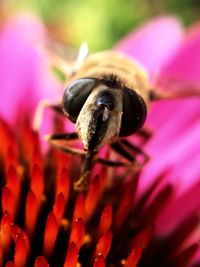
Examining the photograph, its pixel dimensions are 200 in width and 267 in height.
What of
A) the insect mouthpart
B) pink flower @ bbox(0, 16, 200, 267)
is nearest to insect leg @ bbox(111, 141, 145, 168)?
pink flower @ bbox(0, 16, 200, 267)

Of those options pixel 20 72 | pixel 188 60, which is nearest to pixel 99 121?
pixel 188 60

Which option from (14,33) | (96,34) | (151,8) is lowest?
(14,33)

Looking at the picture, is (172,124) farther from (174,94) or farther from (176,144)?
(174,94)

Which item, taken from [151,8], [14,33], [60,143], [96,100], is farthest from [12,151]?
[151,8]

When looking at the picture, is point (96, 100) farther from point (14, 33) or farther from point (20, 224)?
point (14, 33)

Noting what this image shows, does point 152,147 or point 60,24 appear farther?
point 60,24

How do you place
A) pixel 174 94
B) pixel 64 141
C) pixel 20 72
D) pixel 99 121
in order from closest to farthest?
1. pixel 99 121
2. pixel 64 141
3. pixel 174 94
4. pixel 20 72

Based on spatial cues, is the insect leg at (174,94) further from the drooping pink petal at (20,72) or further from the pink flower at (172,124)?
the drooping pink petal at (20,72)

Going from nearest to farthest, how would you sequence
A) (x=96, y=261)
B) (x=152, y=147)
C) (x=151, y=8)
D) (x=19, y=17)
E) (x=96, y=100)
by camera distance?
(x=96, y=100) < (x=96, y=261) < (x=152, y=147) < (x=19, y=17) < (x=151, y=8)

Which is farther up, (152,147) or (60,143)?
(152,147)
